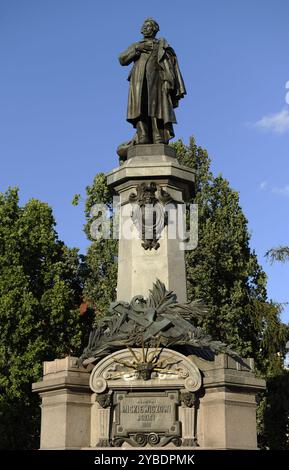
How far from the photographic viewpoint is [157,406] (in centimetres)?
1073

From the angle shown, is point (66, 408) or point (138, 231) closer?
point (66, 408)

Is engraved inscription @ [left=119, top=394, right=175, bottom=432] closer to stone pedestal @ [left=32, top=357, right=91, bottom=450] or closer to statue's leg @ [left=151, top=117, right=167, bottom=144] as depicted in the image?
stone pedestal @ [left=32, top=357, right=91, bottom=450]

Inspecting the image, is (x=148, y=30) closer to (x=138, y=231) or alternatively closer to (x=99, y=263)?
(x=138, y=231)

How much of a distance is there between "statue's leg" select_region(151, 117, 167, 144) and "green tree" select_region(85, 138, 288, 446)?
39.4ft

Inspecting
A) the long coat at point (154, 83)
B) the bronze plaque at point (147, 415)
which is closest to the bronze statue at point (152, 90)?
the long coat at point (154, 83)

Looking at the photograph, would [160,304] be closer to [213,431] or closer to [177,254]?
[177,254]

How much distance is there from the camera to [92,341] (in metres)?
11.3

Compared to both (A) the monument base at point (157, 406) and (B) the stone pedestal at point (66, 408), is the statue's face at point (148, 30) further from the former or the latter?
(B) the stone pedestal at point (66, 408)

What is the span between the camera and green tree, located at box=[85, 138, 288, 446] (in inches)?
1046

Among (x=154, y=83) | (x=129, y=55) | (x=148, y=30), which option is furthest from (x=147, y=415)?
(x=148, y=30)

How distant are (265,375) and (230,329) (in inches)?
86.3

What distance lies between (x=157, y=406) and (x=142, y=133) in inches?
222

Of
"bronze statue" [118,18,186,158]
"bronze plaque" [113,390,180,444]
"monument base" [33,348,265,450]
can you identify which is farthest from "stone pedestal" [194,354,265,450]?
"bronze statue" [118,18,186,158]
